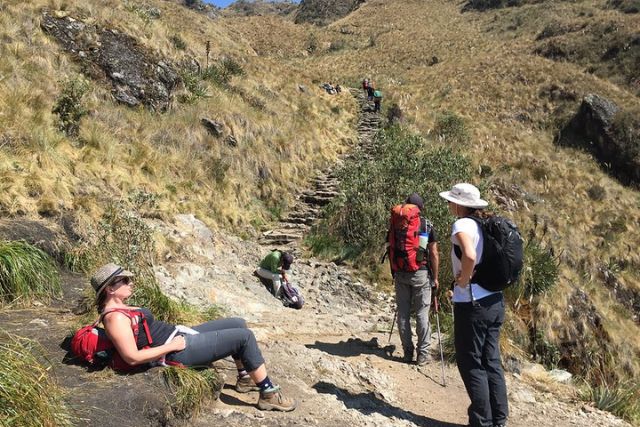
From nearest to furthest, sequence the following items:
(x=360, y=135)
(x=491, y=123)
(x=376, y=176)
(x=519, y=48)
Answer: (x=376, y=176) < (x=360, y=135) < (x=491, y=123) < (x=519, y=48)

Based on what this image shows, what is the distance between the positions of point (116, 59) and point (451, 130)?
1308 centimetres

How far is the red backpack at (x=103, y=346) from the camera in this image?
3.46 m

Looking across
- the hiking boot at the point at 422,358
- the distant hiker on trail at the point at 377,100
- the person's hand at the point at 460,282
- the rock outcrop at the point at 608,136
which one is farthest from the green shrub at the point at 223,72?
the rock outcrop at the point at 608,136

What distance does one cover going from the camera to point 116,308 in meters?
3.41

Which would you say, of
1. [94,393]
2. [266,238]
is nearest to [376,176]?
[266,238]

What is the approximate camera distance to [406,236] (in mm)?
5176

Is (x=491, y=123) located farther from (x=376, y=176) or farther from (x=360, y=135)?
(x=376, y=176)

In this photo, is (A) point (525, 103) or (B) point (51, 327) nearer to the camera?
(B) point (51, 327)

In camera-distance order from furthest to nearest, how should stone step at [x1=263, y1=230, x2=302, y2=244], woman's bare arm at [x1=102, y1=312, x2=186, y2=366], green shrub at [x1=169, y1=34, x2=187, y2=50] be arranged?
1. green shrub at [x1=169, y1=34, x2=187, y2=50]
2. stone step at [x1=263, y1=230, x2=302, y2=244]
3. woman's bare arm at [x1=102, y1=312, x2=186, y2=366]

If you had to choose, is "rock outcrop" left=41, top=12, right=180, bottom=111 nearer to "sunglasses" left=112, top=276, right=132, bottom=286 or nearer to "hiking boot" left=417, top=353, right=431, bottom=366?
"sunglasses" left=112, top=276, right=132, bottom=286

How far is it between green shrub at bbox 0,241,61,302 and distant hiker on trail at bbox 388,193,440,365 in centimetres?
373

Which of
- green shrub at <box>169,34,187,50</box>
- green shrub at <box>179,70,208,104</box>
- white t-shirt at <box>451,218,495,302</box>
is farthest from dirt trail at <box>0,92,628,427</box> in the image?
green shrub at <box>169,34,187,50</box>

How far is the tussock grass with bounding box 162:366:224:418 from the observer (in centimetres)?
339

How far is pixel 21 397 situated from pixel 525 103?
96.0 feet
